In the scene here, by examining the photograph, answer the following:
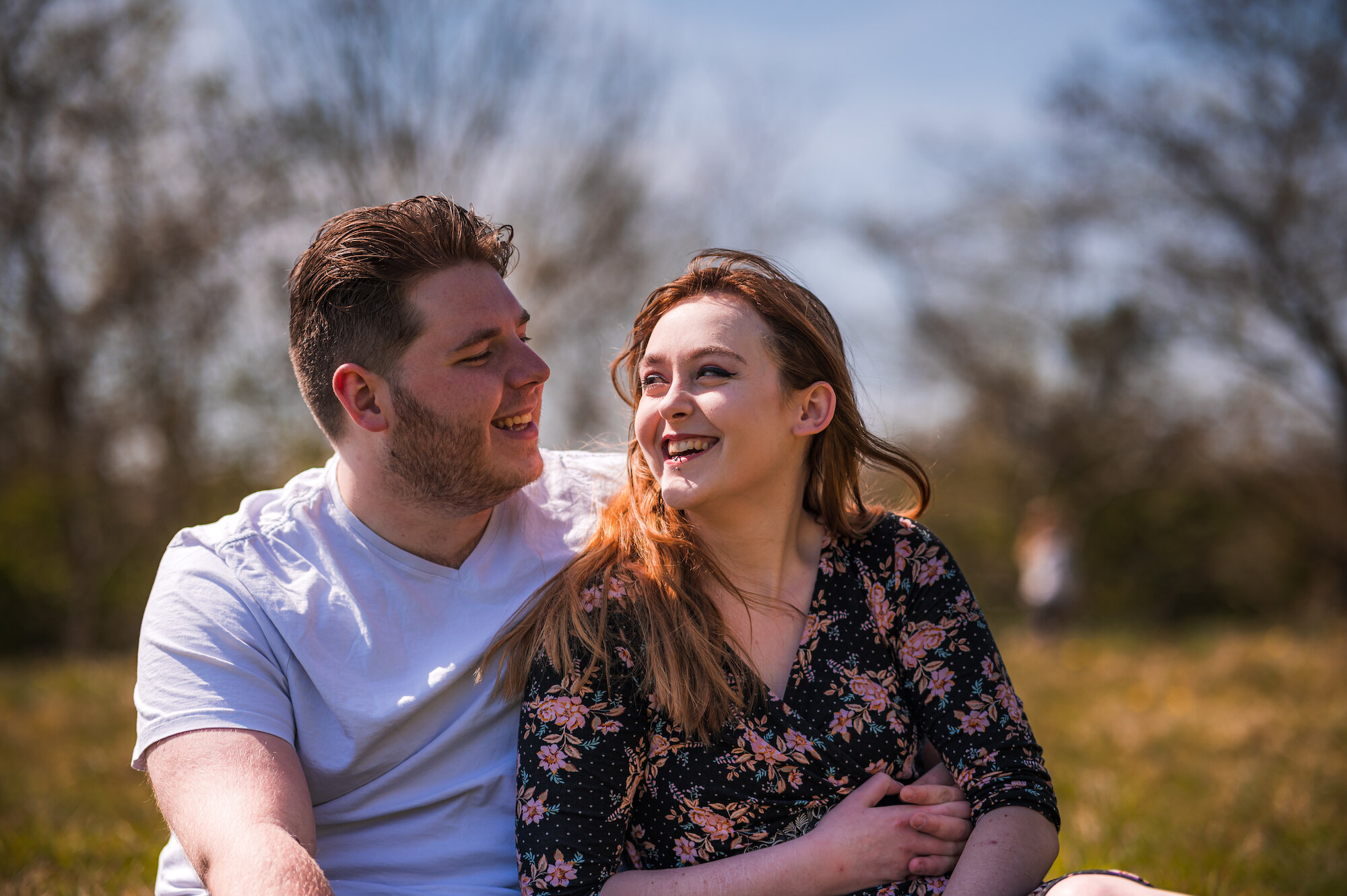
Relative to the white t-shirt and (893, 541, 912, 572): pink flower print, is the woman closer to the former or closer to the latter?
(893, 541, 912, 572): pink flower print

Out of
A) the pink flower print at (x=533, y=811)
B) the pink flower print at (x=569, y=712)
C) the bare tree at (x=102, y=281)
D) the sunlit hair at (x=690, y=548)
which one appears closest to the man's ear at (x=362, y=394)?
the sunlit hair at (x=690, y=548)

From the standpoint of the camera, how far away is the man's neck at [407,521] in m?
2.57

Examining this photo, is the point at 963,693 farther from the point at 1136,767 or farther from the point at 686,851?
the point at 1136,767

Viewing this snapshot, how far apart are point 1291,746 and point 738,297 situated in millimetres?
5324

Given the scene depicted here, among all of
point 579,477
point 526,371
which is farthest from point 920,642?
point 526,371

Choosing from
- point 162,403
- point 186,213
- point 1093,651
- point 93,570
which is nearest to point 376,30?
point 186,213

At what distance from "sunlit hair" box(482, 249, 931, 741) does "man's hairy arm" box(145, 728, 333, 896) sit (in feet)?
1.64

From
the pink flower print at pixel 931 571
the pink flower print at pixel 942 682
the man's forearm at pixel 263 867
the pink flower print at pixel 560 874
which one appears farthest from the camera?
the pink flower print at pixel 931 571

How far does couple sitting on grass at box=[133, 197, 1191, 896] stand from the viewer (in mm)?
2137

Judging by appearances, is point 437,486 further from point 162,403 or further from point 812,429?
point 162,403

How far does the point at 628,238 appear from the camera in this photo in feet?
48.1

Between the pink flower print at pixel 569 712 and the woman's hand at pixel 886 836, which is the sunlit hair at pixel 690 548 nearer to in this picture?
the pink flower print at pixel 569 712

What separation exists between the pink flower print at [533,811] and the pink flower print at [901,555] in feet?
3.17

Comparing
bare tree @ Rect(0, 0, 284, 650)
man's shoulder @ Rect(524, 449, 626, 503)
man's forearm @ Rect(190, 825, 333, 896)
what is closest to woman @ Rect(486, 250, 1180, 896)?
man's shoulder @ Rect(524, 449, 626, 503)
